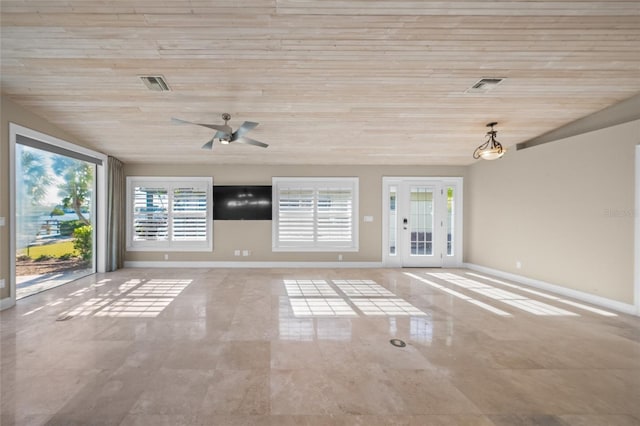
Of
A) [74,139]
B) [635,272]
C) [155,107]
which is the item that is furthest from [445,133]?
[74,139]

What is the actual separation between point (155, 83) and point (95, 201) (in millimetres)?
3937

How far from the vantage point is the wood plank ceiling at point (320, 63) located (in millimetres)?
2234

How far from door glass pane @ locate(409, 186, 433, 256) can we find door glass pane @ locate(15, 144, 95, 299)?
721 cm

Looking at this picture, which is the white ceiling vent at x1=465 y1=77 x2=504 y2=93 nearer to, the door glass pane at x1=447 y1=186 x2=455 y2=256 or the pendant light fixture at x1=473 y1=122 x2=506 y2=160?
the pendant light fixture at x1=473 y1=122 x2=506 y2=160

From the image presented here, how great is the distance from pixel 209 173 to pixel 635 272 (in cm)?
764

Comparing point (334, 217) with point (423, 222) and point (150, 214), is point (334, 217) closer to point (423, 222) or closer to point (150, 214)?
point (423, 222)

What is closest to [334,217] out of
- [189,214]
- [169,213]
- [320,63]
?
[189,214]

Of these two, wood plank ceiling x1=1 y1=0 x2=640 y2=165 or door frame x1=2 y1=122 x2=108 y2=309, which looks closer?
wood plank ceiling x1=1 y1=0 x2=640 y2=165

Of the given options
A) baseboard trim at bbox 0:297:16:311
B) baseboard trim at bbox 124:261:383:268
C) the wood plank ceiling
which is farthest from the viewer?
baseboard trim at bbox 124:261:383:268

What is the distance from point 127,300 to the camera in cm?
375

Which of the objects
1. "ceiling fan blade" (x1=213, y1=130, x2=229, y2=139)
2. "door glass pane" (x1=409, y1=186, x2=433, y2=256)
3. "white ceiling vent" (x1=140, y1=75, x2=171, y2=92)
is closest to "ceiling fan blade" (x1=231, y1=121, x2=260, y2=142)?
"ceiling fan blade" (x1=213, y1=130, x2=229, y2=139)

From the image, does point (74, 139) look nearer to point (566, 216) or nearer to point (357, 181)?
point (357, 181)

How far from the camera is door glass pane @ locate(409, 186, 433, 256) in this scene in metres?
6.22

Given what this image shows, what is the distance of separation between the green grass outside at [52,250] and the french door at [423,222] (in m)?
6.67
